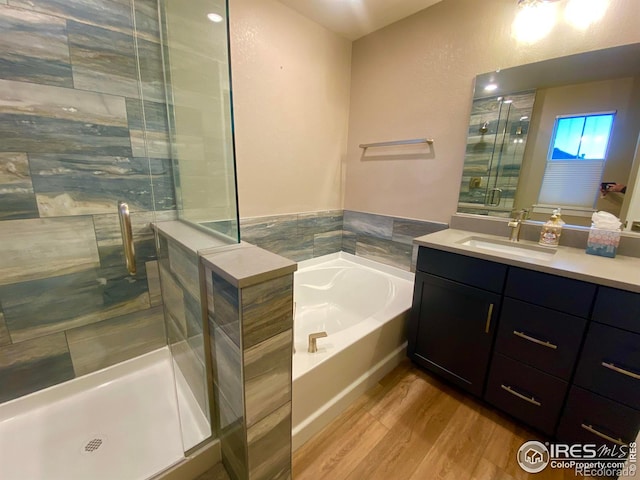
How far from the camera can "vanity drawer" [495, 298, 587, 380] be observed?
3.73ft

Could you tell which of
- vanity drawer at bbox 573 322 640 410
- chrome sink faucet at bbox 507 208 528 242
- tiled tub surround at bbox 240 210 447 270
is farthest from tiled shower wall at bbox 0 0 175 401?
vanity drawer at bbox 573 322 640 410

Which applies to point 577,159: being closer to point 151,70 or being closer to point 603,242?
point 603,242

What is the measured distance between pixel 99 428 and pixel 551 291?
2203 millimetres

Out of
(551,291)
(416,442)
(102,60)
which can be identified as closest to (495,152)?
(551,291)

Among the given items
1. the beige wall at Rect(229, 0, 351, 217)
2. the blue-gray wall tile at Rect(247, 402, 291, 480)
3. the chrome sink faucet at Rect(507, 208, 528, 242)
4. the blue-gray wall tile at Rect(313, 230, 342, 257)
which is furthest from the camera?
the blue-gray wall tile at Rect(313, 230, 342, 257)

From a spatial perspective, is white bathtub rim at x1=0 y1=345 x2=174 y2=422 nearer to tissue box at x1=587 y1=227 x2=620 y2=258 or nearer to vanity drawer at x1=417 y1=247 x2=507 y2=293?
vanity drawer at x1=417 y1=247 x2=507 y2=293

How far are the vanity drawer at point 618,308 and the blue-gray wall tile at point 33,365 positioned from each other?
8.29 ft

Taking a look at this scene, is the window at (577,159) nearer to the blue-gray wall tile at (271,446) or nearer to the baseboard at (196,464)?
the blue-gray wall tile at (271,446)

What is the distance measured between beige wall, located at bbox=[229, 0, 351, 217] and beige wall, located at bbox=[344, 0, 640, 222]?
244mm

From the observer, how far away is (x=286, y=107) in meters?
2.05

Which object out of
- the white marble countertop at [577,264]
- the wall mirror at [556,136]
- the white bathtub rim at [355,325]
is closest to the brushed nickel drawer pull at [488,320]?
the white marble countertop at [577,264]

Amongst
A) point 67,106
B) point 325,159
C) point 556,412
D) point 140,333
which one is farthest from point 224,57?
point 556,412

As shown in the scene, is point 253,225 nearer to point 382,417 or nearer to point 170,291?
point 170,291

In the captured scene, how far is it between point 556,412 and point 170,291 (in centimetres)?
202
